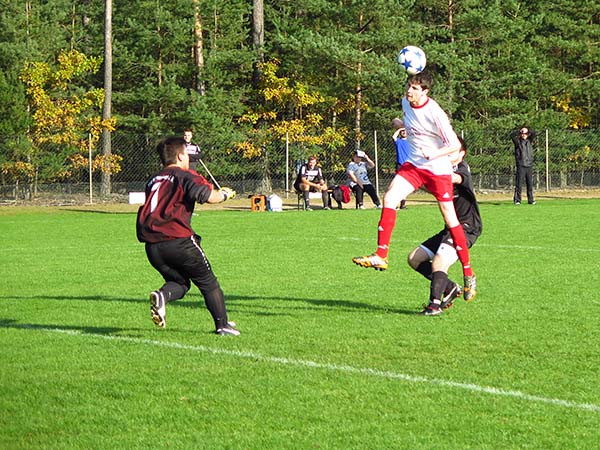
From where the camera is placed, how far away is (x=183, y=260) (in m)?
9.01

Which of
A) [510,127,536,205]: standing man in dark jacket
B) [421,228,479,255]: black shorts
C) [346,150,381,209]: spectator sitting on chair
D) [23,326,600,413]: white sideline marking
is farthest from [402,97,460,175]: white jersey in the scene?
[510,127,536,205]: standing man in dark jacket

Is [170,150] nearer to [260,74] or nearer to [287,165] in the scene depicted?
[287,165]

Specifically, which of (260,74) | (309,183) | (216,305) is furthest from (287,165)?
(216,305)

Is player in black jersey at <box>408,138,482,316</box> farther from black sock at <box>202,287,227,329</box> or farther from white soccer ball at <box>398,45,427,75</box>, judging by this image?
black sock at <box>202,287,227,329</box>

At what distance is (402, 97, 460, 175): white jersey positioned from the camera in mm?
10055

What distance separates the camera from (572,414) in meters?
6.36

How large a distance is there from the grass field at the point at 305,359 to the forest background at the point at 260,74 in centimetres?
2642

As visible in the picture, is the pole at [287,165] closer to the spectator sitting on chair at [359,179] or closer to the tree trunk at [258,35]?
the spectator sitting on chair at [359,179]

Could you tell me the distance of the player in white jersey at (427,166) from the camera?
10039 millimetres

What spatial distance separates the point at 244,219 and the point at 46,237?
20.9 feet

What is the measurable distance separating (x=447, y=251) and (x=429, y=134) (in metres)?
1.08

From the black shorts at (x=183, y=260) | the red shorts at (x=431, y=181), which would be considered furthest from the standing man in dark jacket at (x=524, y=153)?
the black shorts at (x=183, y=260)

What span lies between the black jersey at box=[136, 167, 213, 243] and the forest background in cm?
3078

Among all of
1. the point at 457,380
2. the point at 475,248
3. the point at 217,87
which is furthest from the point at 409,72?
the point at 217,87
